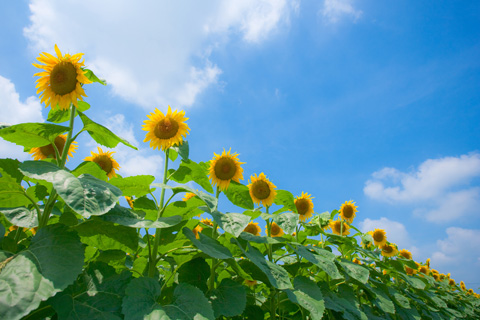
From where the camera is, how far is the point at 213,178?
2.97 m

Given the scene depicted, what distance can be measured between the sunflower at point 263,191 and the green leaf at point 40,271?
89.6 inches

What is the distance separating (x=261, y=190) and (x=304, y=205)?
1.40 metres

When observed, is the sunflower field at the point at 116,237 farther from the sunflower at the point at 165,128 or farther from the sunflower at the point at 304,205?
the sunflower at the point at 304,205

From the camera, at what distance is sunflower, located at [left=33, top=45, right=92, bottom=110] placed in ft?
6.21

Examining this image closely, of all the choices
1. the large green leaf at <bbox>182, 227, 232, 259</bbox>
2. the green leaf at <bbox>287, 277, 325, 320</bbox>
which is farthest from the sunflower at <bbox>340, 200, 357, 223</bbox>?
the large green leaf at <bbox>182, 227, 232, 259</bbox>

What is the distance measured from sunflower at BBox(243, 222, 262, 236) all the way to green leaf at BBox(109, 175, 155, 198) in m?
1.72

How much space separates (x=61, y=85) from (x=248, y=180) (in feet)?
6.88

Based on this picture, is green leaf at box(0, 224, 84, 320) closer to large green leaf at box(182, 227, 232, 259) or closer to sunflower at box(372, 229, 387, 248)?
large green leaf at box(182, 227, 232, 259)

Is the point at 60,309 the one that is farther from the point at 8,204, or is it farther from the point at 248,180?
the point at 248,180

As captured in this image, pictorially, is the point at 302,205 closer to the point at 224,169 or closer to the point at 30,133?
the point at 224,169

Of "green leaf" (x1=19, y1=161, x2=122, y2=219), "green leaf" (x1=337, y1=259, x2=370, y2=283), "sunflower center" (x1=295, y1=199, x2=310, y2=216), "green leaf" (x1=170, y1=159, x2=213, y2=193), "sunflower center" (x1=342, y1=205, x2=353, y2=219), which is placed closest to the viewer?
"green leaf" (x1=19, y1=161, x2=122, y2=219)

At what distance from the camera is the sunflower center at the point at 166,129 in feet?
8.22

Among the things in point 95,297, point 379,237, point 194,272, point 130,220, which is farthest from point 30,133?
point 379,237

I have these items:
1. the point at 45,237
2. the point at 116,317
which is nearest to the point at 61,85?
the point at 45,237
